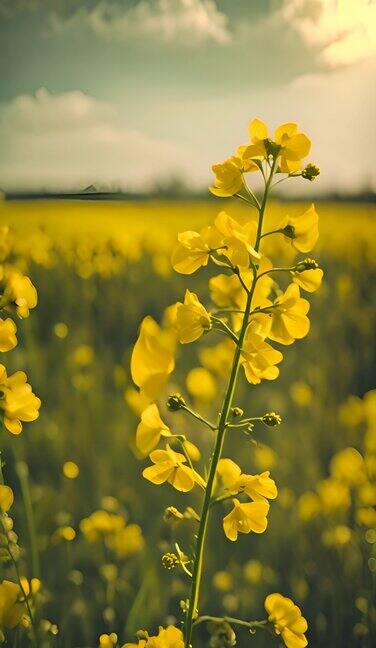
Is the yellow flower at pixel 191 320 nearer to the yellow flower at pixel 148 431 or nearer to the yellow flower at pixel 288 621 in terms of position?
the yellow flower at pixel 148 431

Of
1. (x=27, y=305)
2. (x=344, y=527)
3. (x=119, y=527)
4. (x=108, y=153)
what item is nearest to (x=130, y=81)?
(x=108, y=153)

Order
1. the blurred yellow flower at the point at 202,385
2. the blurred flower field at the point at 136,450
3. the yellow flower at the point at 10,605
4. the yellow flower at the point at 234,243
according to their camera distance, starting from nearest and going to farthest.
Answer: the yellow flower at the point at 234,243 < the yellow flower at the point at 10,605 < the blurred flower field at the point at 136,450 < the blurred yellow flower at the point at 202,385

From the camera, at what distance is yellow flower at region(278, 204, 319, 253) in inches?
23.6

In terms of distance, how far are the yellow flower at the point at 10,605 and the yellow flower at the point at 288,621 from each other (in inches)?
9.3

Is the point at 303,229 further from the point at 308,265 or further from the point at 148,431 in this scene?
the point at 148,431

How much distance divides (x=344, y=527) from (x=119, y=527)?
39 centimetres

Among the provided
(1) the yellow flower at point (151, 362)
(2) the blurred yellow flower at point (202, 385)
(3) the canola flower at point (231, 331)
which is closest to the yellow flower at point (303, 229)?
(3) the canola flower at point (231, 331)

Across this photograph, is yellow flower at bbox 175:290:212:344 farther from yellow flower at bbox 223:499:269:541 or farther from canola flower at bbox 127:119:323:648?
yellow flower at bbox 223:499:269:541

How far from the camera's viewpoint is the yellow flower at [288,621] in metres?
0.64

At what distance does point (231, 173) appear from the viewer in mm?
608

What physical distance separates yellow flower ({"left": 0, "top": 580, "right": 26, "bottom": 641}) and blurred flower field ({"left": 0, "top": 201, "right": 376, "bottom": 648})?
0.05 m

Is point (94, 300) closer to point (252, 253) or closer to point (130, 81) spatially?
point (130, 81)

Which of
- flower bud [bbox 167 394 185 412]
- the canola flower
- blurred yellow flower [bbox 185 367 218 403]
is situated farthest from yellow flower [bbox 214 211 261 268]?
blurred yellow flower [bbox 185 367 218 403]

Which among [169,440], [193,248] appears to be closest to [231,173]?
[193,248]
